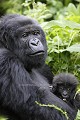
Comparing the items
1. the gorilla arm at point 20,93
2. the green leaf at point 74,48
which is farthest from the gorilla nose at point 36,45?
the green leaf at point 74,48

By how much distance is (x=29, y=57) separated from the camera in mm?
4809

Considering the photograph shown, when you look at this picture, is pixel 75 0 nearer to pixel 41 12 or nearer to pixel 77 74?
pixel 41 12

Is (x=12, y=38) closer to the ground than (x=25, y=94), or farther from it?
farther from it

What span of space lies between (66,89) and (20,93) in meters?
0.58

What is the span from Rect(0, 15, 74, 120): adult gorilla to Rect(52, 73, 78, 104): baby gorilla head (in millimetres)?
99

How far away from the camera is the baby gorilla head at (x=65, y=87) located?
489cm

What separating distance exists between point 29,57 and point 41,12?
1774 millimetres

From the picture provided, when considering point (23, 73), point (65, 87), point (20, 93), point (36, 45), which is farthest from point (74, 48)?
point (20, 93)

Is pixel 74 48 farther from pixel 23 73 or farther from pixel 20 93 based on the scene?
pixel 20 93

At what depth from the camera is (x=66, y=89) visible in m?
4.92

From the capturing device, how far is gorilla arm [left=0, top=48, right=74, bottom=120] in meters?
4.59

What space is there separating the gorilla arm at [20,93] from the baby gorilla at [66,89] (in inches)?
9.3

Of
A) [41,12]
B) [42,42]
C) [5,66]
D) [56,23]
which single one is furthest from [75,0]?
[5,66]

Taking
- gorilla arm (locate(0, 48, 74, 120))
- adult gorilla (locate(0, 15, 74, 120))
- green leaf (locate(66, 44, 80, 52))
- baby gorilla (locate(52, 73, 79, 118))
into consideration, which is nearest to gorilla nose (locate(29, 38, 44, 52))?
adult gorilla (locate(0, 15, 74, 120))
